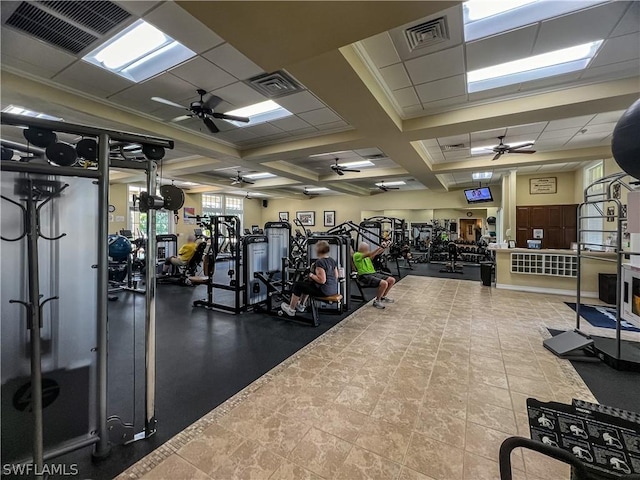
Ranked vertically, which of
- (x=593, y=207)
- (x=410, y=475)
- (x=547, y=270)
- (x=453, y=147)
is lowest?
(x=410, y=475)

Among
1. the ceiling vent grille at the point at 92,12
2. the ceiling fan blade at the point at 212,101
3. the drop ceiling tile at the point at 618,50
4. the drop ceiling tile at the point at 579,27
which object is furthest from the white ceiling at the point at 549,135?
the ceiling vent grille at the point at 92,12

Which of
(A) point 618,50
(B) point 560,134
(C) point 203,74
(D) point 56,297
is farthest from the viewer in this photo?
(B) point 560,134

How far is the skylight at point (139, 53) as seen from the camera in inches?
110

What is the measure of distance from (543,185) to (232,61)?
9159mm

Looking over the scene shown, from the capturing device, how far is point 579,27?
8.29ft

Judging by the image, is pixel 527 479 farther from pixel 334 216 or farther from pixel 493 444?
pixel 334 216

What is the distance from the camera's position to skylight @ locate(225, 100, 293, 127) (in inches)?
171

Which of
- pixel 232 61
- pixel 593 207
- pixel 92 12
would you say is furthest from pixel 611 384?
pixel 593 207

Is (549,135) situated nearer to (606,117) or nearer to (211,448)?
(606,117)

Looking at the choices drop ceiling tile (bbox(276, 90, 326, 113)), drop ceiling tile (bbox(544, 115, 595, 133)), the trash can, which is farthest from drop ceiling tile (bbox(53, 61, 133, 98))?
the trash can

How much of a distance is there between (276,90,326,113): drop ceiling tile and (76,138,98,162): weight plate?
2763 millimetres

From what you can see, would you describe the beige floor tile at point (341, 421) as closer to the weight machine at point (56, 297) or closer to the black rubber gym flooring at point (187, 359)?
the black rubber gym flooring at point (187, 359)

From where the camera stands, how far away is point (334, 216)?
14.5 metres

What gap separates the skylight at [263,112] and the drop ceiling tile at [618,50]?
151 inches
